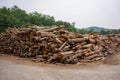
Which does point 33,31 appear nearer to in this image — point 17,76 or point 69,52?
point 69,52

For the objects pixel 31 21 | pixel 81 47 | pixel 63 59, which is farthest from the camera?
pixel 31 21

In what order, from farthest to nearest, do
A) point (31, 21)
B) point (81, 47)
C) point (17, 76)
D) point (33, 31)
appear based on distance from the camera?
point (31, 21) → point (33, 31) → point (81, 47) → point (17, 76)

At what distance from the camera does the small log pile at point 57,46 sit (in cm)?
1373

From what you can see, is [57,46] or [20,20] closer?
[57,46]

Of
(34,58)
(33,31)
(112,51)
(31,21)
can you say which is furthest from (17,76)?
(31,21)

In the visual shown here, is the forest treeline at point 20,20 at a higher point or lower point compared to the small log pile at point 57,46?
higher

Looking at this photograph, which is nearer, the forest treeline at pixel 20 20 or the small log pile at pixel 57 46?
the small log pile at pixel 57 46

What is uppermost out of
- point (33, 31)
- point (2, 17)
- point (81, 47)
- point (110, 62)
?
point (2, 17)

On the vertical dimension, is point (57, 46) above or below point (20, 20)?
below

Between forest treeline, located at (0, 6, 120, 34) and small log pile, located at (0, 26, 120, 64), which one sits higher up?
forest treeline, located at (0, 6, 120, 34)

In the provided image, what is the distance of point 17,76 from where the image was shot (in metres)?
8.80

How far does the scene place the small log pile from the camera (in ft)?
45.1

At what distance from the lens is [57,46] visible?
567 inches

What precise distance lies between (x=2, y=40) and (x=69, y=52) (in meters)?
8.59
